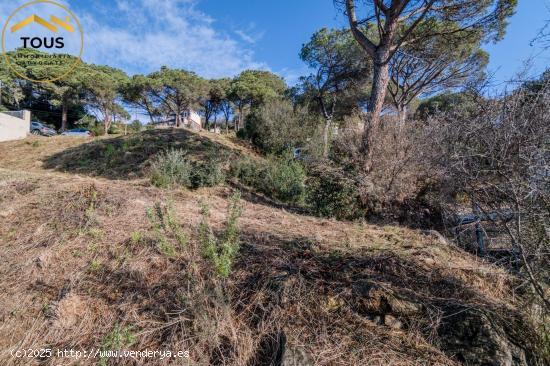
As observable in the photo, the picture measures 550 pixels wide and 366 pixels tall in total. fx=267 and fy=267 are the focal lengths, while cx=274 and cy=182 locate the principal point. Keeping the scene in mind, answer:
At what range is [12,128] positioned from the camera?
14859 mm

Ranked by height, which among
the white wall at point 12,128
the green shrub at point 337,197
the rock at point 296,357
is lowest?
the rock at point 296,357

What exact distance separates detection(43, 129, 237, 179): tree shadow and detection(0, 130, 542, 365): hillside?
184 inches

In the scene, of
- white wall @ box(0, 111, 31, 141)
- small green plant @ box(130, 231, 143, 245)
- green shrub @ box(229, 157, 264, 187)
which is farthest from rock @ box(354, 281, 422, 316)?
white wall @ box(0, 111, 31, 141)

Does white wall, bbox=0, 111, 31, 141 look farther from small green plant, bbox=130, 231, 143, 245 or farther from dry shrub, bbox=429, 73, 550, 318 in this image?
dry shrub, bbox=429, 73, 550, 318

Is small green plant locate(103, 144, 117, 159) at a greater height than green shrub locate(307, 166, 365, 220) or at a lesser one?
greater

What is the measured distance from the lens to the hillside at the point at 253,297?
60.2 inches

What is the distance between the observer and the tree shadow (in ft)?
25.2

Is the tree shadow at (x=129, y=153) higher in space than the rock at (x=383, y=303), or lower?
higher

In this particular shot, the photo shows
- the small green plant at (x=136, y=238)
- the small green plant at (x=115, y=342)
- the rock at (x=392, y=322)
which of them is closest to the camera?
the small green plant at (x=115, y=342)

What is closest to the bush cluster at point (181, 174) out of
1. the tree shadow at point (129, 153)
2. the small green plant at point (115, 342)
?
the tree shadow at point (129, 153)

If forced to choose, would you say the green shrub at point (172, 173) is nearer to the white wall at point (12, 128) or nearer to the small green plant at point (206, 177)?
the small green plant at point (206, 177)

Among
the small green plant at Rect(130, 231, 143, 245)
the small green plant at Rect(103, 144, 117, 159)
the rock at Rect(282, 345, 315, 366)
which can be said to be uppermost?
the small green plant at Rect(103, 144, 117, 159)

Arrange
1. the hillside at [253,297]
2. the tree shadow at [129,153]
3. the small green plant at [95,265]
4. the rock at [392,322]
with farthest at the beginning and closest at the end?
1. the tree shadow at [129,153]
2. the small green plant at [95,265]
3. the rock at [392,322]
4. the hillside at [253,297]

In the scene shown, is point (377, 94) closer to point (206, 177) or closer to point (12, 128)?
point (206, 177)
